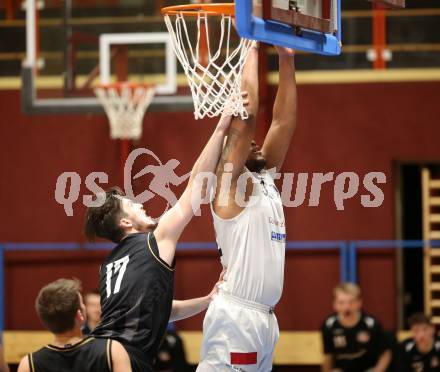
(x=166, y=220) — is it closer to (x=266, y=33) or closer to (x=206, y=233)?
(x=266, y=33)

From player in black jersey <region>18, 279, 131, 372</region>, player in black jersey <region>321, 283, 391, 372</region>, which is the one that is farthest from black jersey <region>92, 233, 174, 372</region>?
player in black jersey <region>321, 283, 391, 372</region>

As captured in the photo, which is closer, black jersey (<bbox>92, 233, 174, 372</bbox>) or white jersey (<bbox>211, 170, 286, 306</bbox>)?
black jersey (<bbox>92, 233, 174, 372</bbox>)

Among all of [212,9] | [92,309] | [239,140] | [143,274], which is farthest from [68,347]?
[92,309]

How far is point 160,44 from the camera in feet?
34.1

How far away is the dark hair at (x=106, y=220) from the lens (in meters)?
5.53

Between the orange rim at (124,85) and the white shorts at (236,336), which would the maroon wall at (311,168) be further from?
the white shorts at (236,336)

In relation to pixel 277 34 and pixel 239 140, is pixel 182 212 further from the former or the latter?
pixel 277 34

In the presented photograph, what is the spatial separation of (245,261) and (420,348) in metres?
4.87

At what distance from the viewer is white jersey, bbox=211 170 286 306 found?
550 centimetres

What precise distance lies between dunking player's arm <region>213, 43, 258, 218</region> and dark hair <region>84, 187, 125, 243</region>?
554mm

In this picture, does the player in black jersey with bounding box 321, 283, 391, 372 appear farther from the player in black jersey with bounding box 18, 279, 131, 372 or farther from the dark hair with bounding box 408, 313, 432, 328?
the player in black jersey with bounding box 18, 279, 131, 372

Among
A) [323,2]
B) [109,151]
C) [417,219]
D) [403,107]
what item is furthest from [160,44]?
[323,2]

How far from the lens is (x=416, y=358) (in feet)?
32.4

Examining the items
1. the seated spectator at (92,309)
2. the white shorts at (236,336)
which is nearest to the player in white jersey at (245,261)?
the white shorts at (236,336)
